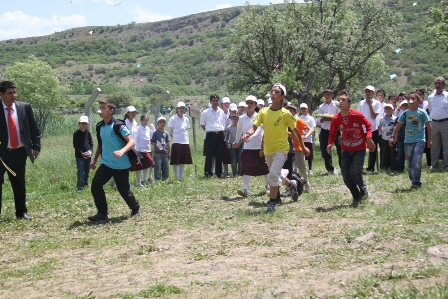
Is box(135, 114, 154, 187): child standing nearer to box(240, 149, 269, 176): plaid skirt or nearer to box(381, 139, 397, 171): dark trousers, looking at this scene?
box(240, 149, 269, 176): plaid skirt

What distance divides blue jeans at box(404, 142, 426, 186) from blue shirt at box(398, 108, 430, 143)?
90 mm

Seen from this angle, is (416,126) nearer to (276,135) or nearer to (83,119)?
(276,135)

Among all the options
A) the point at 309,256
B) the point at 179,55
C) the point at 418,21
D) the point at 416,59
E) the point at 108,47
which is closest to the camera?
the point at 309,256

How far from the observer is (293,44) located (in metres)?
29.5

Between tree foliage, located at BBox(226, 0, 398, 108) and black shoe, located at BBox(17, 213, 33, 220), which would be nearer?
black shoe, located at BBox(17, 213, 33, 220)

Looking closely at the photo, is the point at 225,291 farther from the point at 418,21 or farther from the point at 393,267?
the point at 418,21

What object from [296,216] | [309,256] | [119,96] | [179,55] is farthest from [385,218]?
[179,55]

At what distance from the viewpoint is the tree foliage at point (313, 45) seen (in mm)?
27250

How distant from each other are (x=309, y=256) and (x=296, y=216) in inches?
94.5

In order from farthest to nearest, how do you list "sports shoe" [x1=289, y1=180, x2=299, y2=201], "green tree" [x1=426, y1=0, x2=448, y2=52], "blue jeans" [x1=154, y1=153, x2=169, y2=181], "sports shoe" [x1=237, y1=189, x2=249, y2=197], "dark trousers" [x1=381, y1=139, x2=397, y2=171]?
"green tree" [x1=426, y1=0, x2=448, y2=52] → "blue jeans" [x1=154, y1=153, x2=169, y2=181] → "dark trousers" [x1=381, y1=139, x2=397, y2=171] → "sports shoe" [x1=237, y1=189, x2=249, y2=197] → "sports shoe" [x1=289, y1=180, x2=299, y2=201]

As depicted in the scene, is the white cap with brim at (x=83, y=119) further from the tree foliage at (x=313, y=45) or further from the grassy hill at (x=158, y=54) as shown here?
the grassy hill at (x=158, y=54)

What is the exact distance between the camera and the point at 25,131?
31.0 ft

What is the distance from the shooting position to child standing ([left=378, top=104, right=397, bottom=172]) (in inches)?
553

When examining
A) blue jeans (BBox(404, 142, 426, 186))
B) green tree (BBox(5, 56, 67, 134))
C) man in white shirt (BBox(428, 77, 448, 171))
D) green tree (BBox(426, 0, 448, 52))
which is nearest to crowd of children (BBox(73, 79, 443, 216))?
blue jeans (BBox(404, 142, 426, 186))
